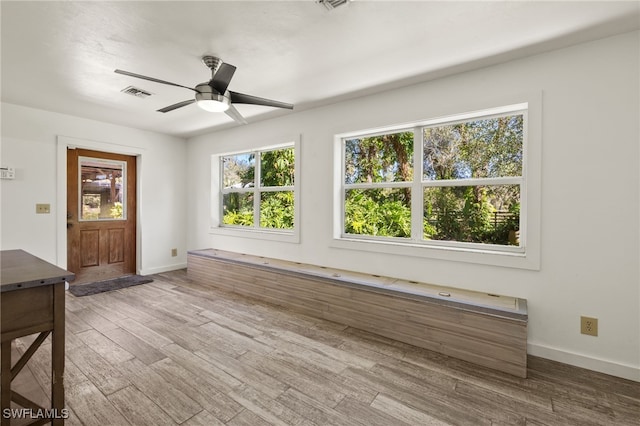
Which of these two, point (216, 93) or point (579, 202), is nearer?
point (579, 202)

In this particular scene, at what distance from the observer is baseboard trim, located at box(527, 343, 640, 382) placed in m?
2.13

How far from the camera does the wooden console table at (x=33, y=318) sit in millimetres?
1352

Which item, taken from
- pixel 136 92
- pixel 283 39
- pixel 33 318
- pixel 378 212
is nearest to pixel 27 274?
pixel 33 318

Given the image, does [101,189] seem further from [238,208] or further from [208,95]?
[208,95]

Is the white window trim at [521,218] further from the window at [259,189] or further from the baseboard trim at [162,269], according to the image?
the baseboard trim at [162,269]

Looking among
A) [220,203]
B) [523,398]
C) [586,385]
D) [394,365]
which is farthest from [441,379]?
[220,203]

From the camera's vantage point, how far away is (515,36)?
218cm

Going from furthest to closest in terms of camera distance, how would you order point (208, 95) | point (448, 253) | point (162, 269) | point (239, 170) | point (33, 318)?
point (162, 269) < point (239, 170) < point (448, 253) < point (208, 95) < point (33, 318)

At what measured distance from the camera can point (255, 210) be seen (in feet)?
15.6

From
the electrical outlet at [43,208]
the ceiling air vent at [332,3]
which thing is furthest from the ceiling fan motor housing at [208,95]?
the electrical outlet at [43,208]

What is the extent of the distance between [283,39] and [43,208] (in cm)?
403

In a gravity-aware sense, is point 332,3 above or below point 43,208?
→ above

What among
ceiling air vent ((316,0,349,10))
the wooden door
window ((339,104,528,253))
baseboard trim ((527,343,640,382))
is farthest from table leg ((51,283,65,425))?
the wooden door

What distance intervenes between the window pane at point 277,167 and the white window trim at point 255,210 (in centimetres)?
8
